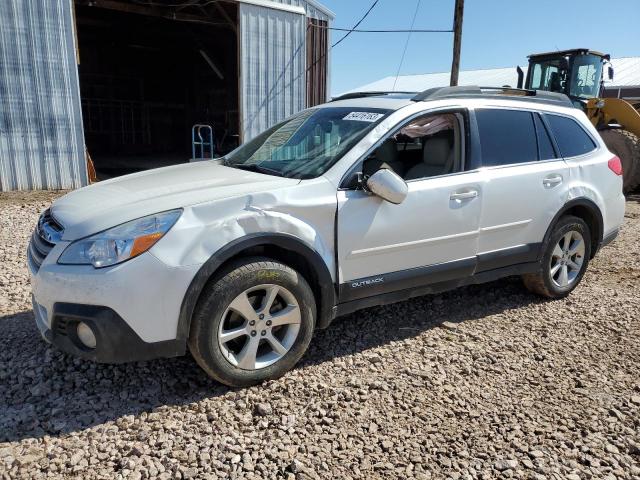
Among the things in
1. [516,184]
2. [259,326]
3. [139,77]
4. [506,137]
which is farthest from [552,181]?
[139,77]

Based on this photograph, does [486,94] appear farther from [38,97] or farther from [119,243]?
[38,97]

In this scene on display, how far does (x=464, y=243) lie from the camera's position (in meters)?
3.88

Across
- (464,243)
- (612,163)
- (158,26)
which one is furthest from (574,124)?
(158,26)

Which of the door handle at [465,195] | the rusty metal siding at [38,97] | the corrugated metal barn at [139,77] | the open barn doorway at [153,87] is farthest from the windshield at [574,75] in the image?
the rusty metal siding at [38,97]

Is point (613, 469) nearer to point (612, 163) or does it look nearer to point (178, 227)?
point (178, 227)

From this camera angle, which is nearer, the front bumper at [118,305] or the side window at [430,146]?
the front bumper at [118,305]

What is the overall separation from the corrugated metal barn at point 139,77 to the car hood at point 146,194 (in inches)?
255

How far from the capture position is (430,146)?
13.4ft

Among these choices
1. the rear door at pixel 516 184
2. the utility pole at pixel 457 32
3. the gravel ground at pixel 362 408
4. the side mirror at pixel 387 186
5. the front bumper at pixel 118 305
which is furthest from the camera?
the utility pole at pixel 457 32

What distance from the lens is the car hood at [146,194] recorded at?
2.83 m

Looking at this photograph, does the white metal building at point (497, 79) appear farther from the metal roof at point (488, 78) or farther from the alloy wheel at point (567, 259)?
the alloy wheel at point (567, 259)

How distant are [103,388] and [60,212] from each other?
1.08 meters

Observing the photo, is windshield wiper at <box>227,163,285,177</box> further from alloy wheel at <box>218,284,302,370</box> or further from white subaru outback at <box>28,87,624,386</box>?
alloy wheel at <box>218,284,302,370</box>

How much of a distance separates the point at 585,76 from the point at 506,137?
9714 mm
